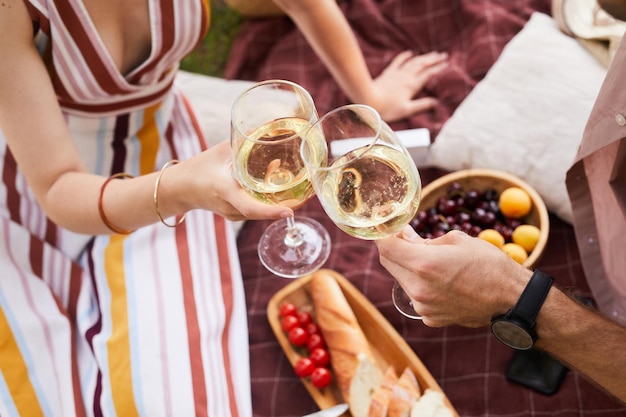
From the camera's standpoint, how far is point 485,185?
1.64 meters

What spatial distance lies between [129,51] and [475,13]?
3.52ft

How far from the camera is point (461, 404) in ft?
4.96

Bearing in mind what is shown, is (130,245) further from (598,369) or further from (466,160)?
(598,369)

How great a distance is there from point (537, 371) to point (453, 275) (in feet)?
1.89

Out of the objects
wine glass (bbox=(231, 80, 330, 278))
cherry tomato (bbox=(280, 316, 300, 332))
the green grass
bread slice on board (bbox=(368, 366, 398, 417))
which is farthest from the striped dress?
the green grass

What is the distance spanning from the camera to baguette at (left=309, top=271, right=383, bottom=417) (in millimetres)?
1460

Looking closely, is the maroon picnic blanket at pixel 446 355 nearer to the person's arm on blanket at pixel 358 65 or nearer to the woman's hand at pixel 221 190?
the person's arm on blanket at pixel 358 65

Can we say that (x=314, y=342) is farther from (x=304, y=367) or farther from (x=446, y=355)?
(x=446, y=355)

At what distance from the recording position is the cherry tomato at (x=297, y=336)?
156cm

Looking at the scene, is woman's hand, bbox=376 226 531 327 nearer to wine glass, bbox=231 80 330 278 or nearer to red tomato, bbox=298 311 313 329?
wine glass, bbox=231 80 330 278

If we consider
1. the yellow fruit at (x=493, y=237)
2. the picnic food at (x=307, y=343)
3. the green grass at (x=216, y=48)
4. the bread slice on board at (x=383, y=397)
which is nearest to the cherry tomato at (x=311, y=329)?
the picnic food at (x=307, y=343)

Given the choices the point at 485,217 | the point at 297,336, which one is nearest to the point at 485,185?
the point at 485,217

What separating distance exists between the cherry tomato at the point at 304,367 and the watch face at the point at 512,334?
51 cm

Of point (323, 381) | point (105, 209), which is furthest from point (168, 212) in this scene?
point (323, 381)
